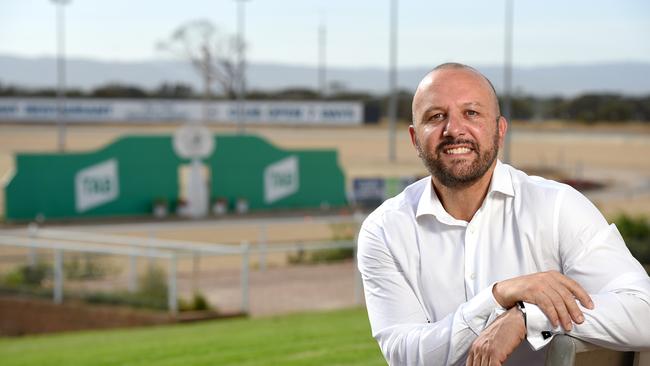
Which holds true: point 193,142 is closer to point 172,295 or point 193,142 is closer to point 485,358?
point 172,295

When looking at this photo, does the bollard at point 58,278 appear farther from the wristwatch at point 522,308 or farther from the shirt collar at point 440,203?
the wristwatch at point 522,308

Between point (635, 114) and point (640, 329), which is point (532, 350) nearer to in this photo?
point (640, 329)

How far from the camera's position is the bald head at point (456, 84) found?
2.87 m

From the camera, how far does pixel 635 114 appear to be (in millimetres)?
109625

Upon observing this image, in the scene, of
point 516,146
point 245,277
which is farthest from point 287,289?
point 516,146

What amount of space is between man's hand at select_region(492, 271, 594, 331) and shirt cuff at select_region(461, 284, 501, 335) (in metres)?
0.02

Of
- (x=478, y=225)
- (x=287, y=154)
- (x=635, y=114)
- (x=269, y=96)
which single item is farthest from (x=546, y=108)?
(x=478, y=225)

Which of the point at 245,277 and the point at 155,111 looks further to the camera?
the point at 155,111

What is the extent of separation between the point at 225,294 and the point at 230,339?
571 cm

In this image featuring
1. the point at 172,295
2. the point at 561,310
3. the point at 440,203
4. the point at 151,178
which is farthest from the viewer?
the point at 151,178

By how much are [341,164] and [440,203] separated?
55.0 metres

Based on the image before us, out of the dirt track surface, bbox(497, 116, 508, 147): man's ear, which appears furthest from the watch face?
bbox(497, 116, 508, 147): man's ear

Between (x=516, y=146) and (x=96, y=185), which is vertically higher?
(x=96, y=185)

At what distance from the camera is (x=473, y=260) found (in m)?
2.85
